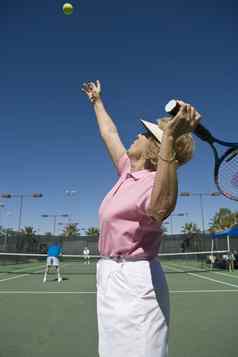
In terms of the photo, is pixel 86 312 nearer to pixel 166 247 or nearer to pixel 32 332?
pixel 32 332

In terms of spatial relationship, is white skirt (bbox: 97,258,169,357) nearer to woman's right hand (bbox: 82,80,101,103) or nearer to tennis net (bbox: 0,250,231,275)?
woman's right hand (bbox: 82,80,101,103)

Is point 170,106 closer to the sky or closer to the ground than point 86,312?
closer to the sky

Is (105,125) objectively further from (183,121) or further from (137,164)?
(183,121)

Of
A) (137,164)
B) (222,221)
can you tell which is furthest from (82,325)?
(222,221)

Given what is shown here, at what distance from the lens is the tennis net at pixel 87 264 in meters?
20.5

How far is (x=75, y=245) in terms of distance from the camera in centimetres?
3950

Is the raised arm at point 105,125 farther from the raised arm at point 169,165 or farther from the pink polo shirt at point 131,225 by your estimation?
the raised arm at point 169,165

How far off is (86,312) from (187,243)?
97.1 ft

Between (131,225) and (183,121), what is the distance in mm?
535

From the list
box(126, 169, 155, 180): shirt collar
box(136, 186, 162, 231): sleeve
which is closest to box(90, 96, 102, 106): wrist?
box(126, 169, 155, 180): shirt collar

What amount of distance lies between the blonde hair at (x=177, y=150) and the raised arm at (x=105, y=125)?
1.54 feet

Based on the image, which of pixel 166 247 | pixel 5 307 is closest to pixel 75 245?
pixel 166 247

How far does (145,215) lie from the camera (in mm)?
1654

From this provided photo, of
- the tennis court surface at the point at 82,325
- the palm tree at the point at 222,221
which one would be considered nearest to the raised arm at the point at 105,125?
the tennis court surface at the point at 82,325
